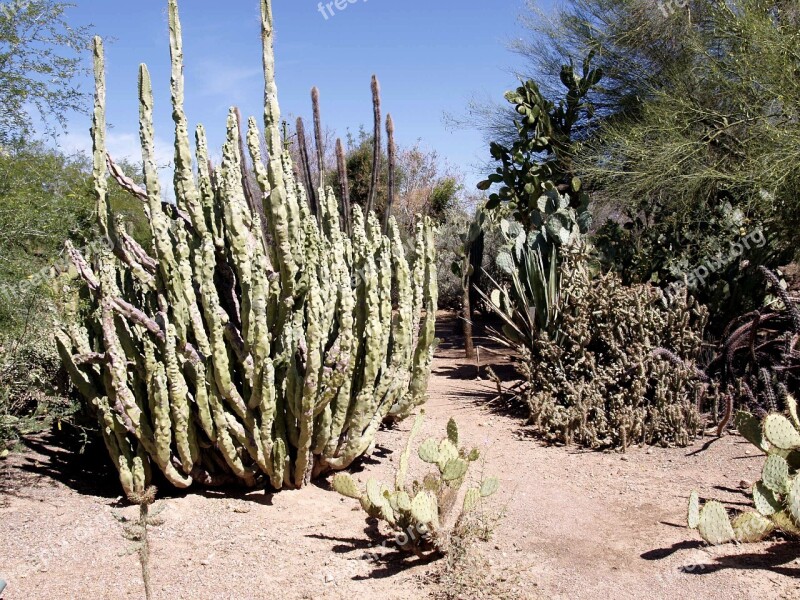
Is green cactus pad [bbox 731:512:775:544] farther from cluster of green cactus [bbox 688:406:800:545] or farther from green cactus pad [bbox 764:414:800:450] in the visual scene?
green cactus pad [bbox 764:414:800:450]

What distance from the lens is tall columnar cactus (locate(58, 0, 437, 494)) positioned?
4.25 metres

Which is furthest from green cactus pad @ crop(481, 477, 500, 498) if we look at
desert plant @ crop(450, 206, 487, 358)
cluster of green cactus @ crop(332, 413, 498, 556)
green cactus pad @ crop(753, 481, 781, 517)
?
desert plant @ crop(450, 206, 487, 358)

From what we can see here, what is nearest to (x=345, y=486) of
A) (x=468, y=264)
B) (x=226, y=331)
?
(x=226, y=331)

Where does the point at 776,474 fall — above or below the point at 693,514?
above

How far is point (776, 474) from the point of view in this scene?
3773mm

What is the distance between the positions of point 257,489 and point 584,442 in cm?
248

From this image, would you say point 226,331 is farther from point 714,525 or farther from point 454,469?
point 714,525

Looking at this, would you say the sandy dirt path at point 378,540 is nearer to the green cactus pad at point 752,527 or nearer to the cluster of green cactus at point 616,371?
the green cactus pad at point 752,527

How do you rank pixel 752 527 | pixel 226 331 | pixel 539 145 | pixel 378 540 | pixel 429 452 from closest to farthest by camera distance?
pixel 752 527, pixel 429 452, pixel 378 540, pixel 226 331, pixel 539 145

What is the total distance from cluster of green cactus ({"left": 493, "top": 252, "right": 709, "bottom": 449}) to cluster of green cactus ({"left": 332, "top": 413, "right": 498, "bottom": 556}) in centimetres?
200

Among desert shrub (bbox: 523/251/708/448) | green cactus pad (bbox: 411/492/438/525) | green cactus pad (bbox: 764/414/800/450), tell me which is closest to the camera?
green cactus pad (bbox: 411/492/438/525)

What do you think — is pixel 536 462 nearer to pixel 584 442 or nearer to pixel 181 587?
pixel 584 442

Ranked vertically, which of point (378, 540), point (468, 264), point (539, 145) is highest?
point (539, 145)

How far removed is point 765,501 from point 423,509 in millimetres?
1701
